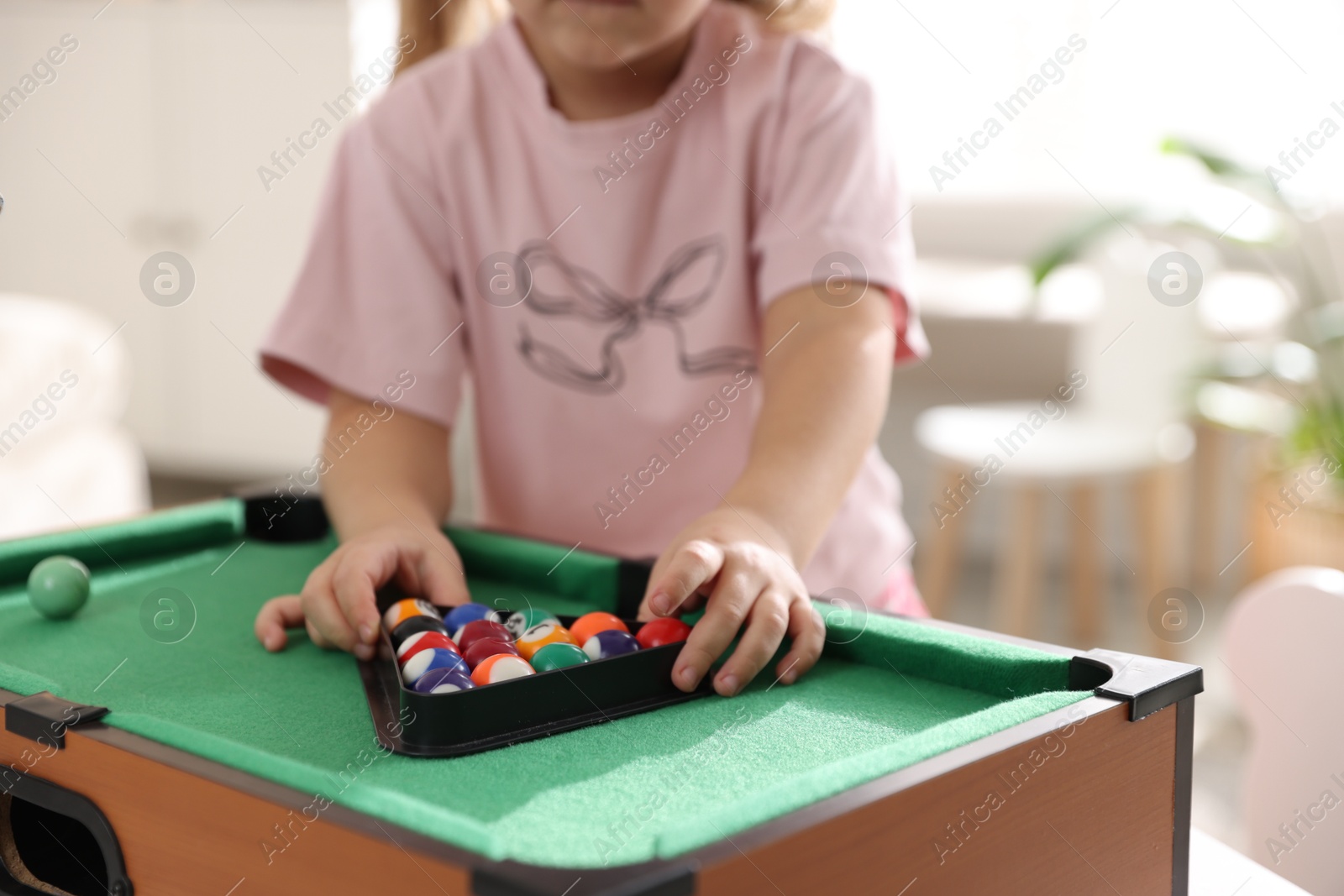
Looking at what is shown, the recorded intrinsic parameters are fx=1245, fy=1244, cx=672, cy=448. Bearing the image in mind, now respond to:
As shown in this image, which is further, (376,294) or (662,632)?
(376,294)

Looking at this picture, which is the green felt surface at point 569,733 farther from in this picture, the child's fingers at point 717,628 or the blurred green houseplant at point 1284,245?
the blurred green houseplant at point 1284,245

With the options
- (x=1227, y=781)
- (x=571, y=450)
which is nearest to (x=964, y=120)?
(x=1227, y=781)

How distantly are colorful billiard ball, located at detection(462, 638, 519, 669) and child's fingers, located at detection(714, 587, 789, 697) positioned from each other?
0.13m

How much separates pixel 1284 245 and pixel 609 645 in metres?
2.20

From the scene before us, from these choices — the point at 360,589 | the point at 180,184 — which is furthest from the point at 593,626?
the point at 180,184

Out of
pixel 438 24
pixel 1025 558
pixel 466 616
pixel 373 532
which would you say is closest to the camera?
pixel 466 616

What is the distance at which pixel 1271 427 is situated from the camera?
2340 mm

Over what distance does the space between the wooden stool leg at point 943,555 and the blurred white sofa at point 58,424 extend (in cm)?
167

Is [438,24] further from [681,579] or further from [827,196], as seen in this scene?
[681,579]

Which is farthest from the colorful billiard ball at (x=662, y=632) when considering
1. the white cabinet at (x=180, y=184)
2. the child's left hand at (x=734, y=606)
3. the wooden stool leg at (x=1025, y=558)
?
the white cabinet at (x=180, y=184)

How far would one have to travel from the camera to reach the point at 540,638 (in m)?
0.78

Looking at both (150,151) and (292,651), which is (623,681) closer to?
(292,651)

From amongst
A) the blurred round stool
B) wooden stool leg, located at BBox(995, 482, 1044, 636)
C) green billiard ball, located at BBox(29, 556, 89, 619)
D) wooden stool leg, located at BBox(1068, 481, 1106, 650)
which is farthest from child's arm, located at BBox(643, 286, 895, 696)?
wooden stool leg, located at BBox(1068, 481, 1106, 650)

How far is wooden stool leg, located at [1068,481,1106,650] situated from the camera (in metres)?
2.66
